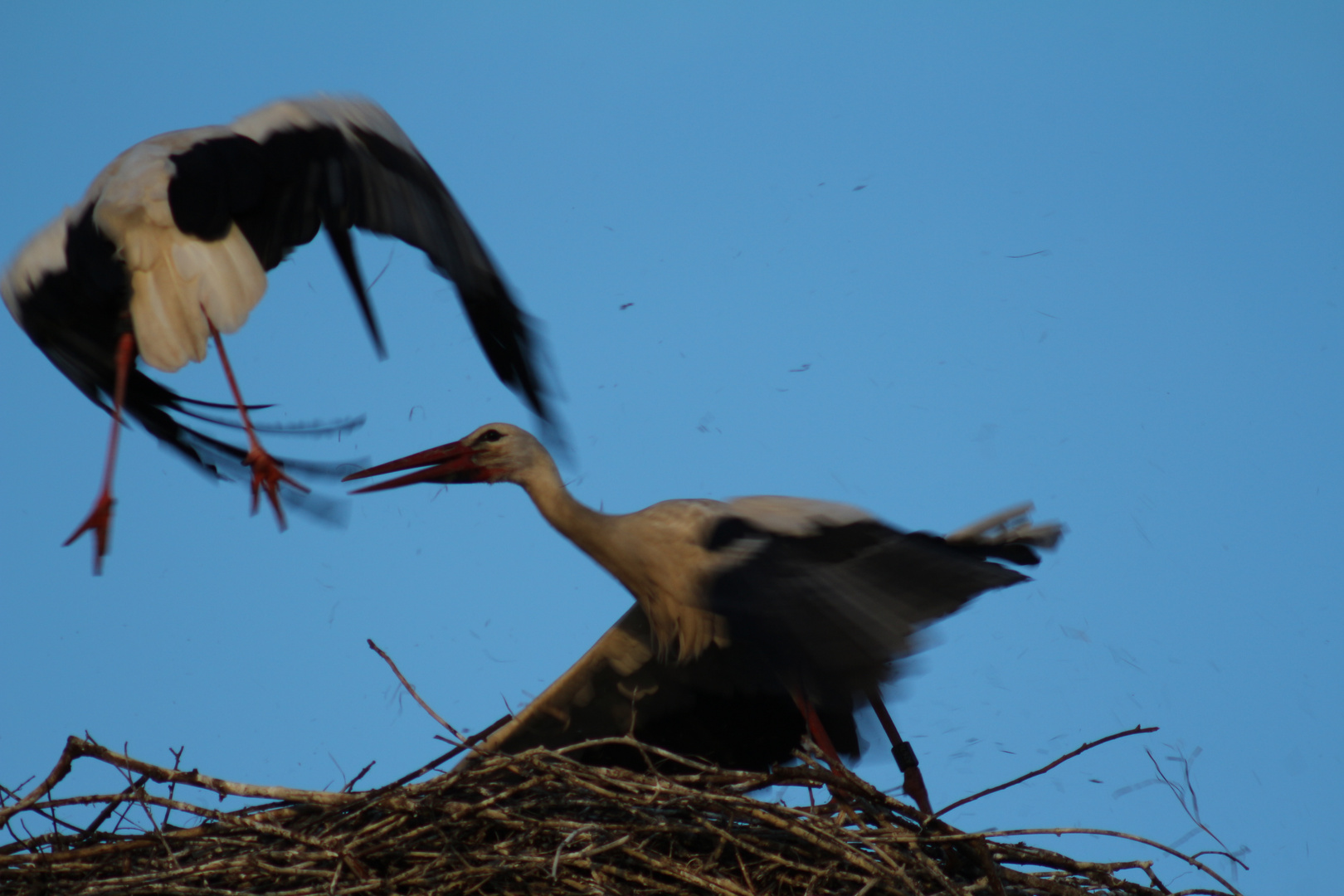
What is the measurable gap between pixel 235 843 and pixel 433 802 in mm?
428

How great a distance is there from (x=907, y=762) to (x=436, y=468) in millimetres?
1690

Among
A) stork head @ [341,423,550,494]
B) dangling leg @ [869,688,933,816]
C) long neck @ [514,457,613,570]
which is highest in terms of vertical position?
stork head @ [341,423,550,494]

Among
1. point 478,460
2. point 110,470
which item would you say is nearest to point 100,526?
point 110,470

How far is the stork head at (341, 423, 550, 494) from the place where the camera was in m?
5.06

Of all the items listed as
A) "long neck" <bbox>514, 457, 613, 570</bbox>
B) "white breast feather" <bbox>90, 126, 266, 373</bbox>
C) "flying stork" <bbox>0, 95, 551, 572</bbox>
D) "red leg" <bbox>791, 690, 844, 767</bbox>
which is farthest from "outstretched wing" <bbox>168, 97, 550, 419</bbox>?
"red leg" <bbox>791, 690, 844, 767</bbox>

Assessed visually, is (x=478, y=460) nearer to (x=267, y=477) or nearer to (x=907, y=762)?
(x=267, y=477)

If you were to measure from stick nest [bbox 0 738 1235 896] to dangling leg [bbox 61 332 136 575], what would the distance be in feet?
2.52

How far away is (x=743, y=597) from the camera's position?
4344 mm

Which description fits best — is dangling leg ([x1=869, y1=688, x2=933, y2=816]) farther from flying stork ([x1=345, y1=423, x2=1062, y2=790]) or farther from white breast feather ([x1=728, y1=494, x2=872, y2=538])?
white breast feather ([x1=728, y1=494, x2=872, y2=538])

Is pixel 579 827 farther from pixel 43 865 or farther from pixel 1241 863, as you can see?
pixel 1241 863

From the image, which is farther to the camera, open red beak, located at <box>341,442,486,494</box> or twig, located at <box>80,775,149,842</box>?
open red beak, located at <box>341,442,486,494</box>

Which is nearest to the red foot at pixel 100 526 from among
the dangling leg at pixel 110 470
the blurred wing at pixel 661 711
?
the dangling leg at pixel 110 470

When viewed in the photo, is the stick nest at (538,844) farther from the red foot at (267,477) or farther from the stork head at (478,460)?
the stork head at (478,460)

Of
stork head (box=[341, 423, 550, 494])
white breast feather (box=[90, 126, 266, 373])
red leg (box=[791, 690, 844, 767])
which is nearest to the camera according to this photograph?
white breast feather (box=[90, 126, 266, 373])
